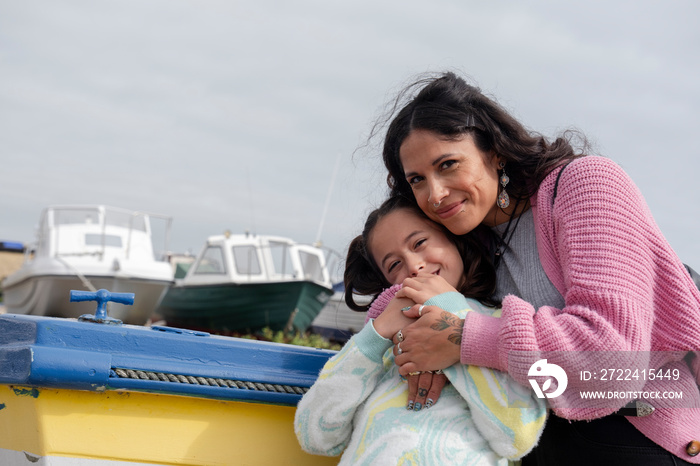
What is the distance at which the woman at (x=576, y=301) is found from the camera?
1.59 meters

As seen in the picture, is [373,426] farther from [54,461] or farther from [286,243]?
[286,243]

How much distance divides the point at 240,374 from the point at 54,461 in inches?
22.6

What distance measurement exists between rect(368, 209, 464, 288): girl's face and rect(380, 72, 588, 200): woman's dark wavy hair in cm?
27

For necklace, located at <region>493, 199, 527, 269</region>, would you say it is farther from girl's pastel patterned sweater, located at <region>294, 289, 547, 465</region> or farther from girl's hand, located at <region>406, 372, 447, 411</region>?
girl's hand, located at <region>406, 372, 447, 411</region>

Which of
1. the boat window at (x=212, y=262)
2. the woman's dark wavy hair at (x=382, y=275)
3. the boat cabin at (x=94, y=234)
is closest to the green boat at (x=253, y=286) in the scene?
the boat window at (x=212, y=262)

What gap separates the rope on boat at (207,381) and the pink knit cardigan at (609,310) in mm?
656

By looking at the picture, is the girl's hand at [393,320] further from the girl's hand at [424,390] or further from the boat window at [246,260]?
the boat window at [246,260]

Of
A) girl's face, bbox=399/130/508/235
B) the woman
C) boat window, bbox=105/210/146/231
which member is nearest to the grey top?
the woman

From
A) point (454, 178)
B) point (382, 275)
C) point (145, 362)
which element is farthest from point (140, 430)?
point (454, 178)

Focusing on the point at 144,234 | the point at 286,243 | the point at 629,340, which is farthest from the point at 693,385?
the point at 144,234

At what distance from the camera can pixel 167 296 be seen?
14.3 m

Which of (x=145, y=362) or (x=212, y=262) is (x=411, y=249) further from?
(x=212, y=262)

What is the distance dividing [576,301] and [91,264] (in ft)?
38.5

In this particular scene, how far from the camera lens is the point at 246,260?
12.5 m
